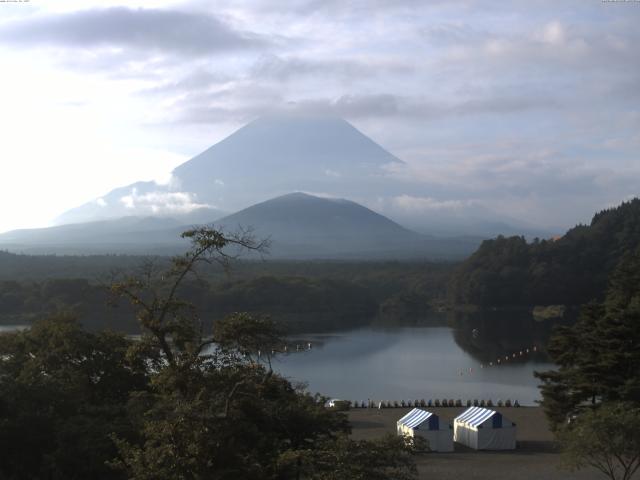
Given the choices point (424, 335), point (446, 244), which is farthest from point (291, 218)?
point (424, 335)

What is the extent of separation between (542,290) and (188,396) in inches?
1730

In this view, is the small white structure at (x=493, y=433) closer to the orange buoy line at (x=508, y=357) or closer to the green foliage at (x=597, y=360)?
Result: the green foliage at (x=597, y=360)

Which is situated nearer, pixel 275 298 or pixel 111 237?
pixel 275 298

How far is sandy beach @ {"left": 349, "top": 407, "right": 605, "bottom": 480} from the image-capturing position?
11625 mm

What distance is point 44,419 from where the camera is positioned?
8.55 metres

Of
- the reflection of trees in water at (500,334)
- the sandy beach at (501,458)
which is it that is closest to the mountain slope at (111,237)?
the reflection of trees in water at (500,334)

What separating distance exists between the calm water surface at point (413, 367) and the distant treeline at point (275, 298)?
466 cm

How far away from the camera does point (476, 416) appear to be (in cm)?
1402

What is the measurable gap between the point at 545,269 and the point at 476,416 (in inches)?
1414

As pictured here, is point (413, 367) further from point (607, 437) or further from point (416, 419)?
point (607, 437)

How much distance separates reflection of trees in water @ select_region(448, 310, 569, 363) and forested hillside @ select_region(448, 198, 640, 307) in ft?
10.1

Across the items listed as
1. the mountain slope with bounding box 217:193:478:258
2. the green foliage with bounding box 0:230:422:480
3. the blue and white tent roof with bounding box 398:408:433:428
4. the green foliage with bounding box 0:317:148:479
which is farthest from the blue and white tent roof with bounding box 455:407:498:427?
the mountain slope with bounding box 217:193:478:258

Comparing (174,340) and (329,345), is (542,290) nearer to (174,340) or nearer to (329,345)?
(329,345)

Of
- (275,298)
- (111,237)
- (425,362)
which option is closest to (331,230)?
(111,237)
